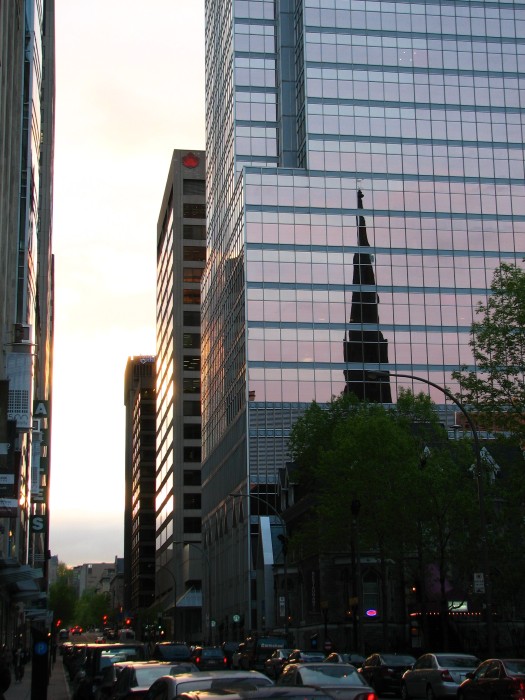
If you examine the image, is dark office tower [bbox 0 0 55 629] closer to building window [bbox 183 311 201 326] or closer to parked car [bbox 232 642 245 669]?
parked car [bbox 232 642 245 669]

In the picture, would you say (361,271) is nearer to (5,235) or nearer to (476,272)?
(476,272)

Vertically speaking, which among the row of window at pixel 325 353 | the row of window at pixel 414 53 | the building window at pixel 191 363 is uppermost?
the row of window at pixel 414 53

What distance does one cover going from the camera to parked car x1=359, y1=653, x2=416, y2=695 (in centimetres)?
3762

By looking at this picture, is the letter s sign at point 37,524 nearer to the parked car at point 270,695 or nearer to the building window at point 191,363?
the building window at point 191,363

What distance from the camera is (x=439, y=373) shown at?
93562 millimetres

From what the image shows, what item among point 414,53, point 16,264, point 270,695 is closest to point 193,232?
point 414,53

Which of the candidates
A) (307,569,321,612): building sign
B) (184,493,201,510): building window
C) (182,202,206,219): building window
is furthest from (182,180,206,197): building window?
(307,569,321,612): building sign

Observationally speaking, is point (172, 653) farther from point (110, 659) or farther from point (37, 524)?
point (37, 524)

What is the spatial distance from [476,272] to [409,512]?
51343mm

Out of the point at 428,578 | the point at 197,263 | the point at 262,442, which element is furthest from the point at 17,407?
the point at 197,263

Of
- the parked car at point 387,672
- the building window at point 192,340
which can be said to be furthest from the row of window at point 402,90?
the parked car at point 387,672

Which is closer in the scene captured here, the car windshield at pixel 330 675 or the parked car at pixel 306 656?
the car windshield at pixel 330 675

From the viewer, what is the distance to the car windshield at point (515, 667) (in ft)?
82.2

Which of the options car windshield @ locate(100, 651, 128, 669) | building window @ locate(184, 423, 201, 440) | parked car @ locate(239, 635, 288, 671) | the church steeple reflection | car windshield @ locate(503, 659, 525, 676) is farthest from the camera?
building window @ locate(184, 423, 201, 440)
